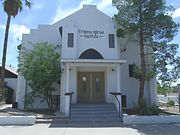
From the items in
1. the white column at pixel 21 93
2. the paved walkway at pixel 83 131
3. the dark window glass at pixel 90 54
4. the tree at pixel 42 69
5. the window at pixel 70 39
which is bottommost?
the paved walkway at pixel 83 131

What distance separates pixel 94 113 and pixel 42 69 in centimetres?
507

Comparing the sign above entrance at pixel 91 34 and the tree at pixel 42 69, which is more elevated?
the sign above entrance at pixel 91 34

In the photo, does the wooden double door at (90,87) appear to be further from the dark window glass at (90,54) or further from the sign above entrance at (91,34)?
the sign above entrance at (91,34)

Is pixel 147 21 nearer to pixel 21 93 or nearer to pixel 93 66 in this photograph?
pixel 93 66

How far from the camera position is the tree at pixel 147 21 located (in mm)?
17828

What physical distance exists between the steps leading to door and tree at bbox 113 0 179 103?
2.65 m

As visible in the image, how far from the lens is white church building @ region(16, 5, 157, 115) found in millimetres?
17703

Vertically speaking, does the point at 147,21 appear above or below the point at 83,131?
above

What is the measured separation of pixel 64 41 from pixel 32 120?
278 inches

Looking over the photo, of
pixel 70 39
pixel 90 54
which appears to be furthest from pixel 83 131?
pixel 70 39

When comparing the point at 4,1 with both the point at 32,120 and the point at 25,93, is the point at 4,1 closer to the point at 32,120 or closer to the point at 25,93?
the point at 25,93

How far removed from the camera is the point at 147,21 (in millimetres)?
17922

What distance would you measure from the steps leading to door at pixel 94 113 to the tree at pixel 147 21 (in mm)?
2648

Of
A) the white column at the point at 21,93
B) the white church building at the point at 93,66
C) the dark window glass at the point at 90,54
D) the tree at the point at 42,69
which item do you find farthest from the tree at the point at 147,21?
the white column at the point at 21,93
